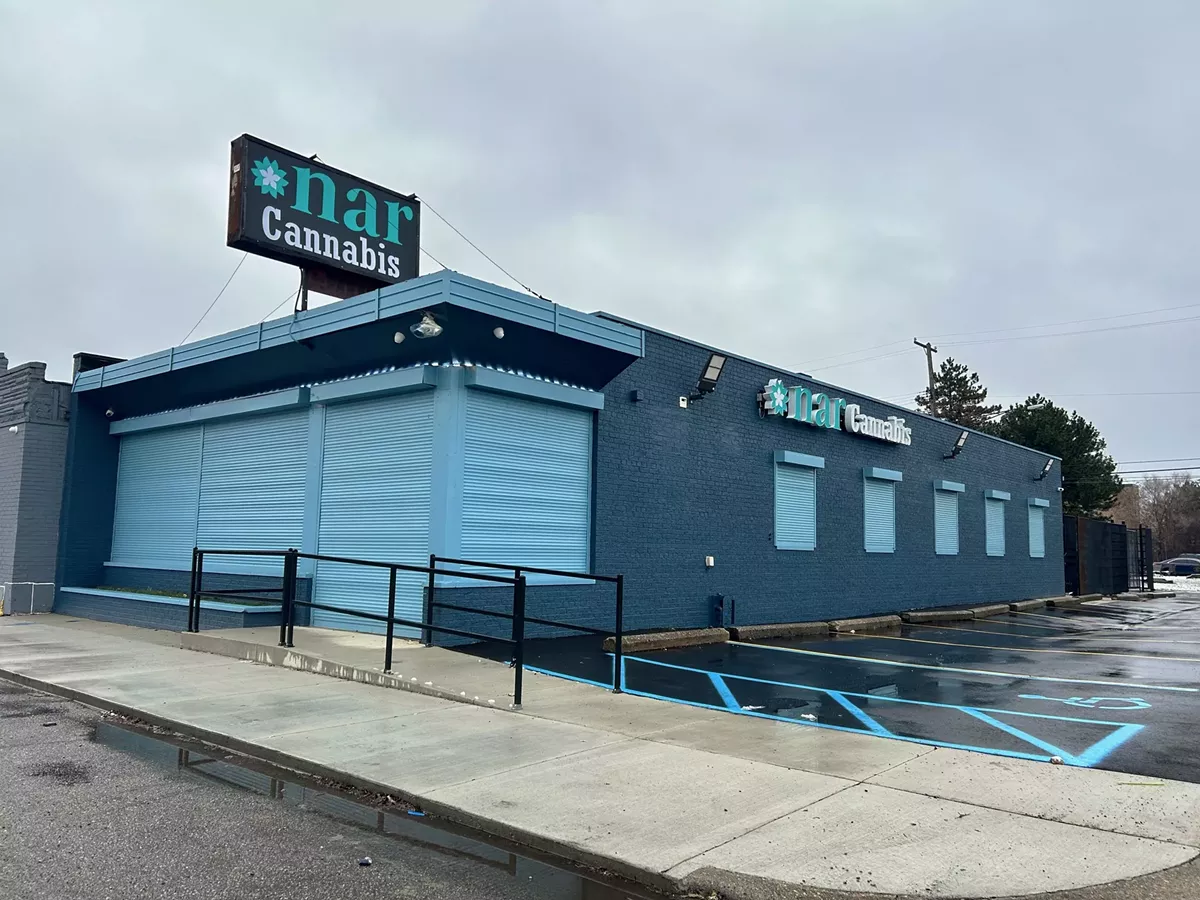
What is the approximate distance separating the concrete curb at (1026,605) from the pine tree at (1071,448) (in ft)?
76.2

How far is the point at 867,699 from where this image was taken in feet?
31.1

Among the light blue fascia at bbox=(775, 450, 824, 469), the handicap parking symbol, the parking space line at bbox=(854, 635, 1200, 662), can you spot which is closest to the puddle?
the handicap parking symbol

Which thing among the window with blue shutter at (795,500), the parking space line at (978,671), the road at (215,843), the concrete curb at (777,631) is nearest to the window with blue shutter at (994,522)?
the window with blue shutter at (795,500)

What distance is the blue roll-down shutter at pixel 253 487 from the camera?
14.4m

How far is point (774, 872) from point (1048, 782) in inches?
108

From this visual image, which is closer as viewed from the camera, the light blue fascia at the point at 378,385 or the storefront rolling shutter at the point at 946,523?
the light blue fascia at the point at 378,385

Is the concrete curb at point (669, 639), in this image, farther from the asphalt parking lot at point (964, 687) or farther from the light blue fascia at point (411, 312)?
the light blue fascia at point (411, 312)

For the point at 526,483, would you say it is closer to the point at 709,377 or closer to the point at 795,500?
the point at 709,377

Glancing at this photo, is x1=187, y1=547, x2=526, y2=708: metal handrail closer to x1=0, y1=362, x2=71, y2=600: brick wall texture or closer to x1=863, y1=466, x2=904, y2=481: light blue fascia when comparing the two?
x1=0, y1=362, x2=71, y2=600: brick wall texture

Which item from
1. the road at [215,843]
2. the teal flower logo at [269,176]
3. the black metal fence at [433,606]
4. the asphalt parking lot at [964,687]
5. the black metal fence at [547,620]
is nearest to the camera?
the road at [215,843]

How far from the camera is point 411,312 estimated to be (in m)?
11.8

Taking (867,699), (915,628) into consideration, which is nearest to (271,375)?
(867,699)

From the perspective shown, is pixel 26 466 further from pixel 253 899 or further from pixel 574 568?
pixel 253 899

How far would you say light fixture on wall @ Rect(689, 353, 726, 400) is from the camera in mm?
15836
